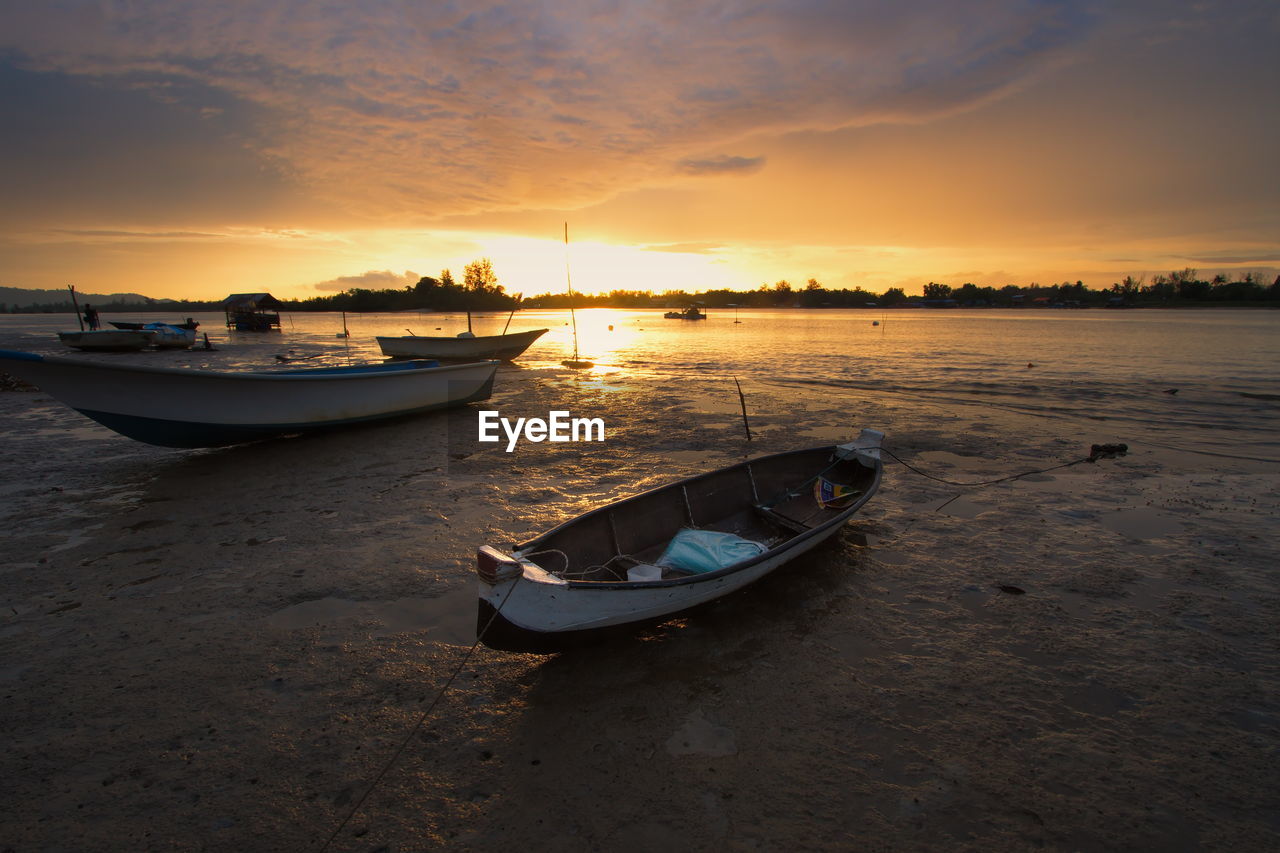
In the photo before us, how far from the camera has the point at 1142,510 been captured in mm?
6598

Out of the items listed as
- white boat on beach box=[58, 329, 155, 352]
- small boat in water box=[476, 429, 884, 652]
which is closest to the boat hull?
small boat in water box=[476, 429, 884, 652]

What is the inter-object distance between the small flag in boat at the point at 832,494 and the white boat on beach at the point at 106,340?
33197 mm

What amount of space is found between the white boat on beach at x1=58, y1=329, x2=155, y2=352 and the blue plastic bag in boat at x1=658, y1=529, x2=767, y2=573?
1291 inches

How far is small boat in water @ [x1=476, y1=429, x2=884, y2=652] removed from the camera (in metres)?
3.31

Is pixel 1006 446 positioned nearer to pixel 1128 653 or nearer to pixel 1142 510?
pixel 1142 510

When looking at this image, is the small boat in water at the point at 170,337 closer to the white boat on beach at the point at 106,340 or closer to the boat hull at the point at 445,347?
the white boat on beach at the point at 106,340

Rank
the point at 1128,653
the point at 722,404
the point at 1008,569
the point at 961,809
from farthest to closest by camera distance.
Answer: the point at 722,404 < the point at 1008,569 < the point at 1128,653 < the point at 961,809

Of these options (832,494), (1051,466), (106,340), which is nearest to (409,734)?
(832,494)

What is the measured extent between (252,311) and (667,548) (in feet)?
177

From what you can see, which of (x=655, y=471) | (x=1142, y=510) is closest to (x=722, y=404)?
(x=655, y=471)

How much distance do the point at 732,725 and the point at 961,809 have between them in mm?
1233

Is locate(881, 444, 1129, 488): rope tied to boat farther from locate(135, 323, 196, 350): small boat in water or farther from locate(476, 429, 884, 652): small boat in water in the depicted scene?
locate(135, 323, 196, 350): small boat in water

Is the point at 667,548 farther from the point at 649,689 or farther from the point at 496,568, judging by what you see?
the point at 496,568

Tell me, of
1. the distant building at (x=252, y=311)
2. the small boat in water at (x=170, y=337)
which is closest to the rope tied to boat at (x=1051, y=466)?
the small boat in water at (x=170, y=337)
